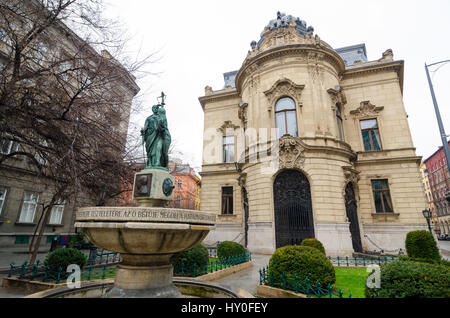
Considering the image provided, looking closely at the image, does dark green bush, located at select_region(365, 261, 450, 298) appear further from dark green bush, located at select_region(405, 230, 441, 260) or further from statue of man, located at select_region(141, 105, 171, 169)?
dark green bush, located at select_region(405, 230, 441, 260)

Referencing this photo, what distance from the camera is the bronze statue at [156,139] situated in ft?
21.7

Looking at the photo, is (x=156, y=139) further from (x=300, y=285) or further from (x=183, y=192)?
(x=183, y=192)

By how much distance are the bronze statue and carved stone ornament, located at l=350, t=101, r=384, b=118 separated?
20488mm

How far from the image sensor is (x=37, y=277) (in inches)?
307

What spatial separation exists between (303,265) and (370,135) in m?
19.1

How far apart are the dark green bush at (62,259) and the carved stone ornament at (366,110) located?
23.2 meters

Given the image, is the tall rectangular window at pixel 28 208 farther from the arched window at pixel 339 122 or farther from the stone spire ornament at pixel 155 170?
the arched window at pixel 339 122

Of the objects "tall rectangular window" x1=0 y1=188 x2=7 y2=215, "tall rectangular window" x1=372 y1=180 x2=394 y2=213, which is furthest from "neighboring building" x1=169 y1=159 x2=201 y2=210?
"tall rectangular window" x1=372 y1=180 x2=394 y2=213

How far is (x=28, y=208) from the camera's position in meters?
18.6

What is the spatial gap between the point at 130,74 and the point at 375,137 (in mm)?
21234

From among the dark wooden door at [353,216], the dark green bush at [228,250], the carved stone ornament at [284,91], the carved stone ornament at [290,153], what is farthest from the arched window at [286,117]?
the dark green bush at [228,250]

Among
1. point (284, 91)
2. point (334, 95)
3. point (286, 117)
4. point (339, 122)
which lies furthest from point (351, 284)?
point (339, 122)
